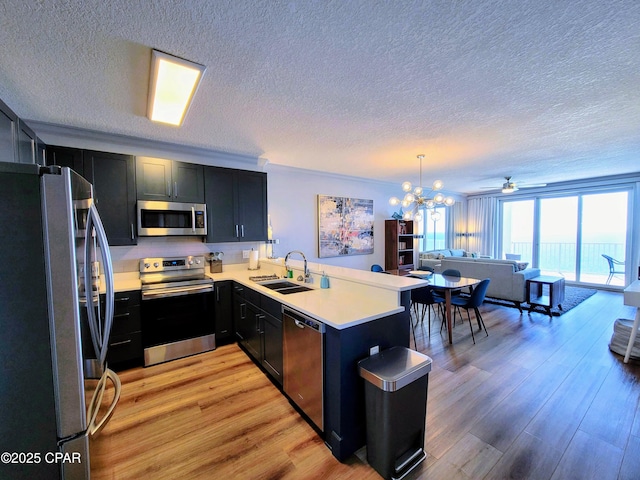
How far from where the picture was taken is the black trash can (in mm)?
1481

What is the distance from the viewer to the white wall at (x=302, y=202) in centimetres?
450

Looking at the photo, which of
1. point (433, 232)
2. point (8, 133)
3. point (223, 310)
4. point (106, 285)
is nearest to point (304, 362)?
point (106, 285)

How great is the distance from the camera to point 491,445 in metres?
1.74

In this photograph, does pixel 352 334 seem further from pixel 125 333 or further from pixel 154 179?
pixel 154 179

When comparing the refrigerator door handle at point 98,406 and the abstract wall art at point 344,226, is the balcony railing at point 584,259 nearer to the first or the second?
the abstract wall art at point 344,226

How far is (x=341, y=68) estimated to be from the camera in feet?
5.86

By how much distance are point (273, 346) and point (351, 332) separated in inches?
40.6

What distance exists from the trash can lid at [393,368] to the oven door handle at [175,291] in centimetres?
215

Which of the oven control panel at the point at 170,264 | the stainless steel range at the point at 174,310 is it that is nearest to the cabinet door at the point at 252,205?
the oven control panel at the point at 170,264

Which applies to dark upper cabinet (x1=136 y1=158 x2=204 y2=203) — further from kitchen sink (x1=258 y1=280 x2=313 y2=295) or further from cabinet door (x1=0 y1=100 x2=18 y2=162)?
kitchen sink (x1=258 y1=280 x2=313 y2=295)

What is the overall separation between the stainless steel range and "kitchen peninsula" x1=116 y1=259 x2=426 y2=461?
1.24 metres

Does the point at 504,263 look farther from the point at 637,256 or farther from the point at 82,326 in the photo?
the point at 82,326

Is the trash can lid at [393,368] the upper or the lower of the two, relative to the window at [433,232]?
lower

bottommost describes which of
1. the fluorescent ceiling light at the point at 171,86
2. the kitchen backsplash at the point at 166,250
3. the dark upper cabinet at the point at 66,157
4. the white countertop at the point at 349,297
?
the white countertop at the point at 349,297
